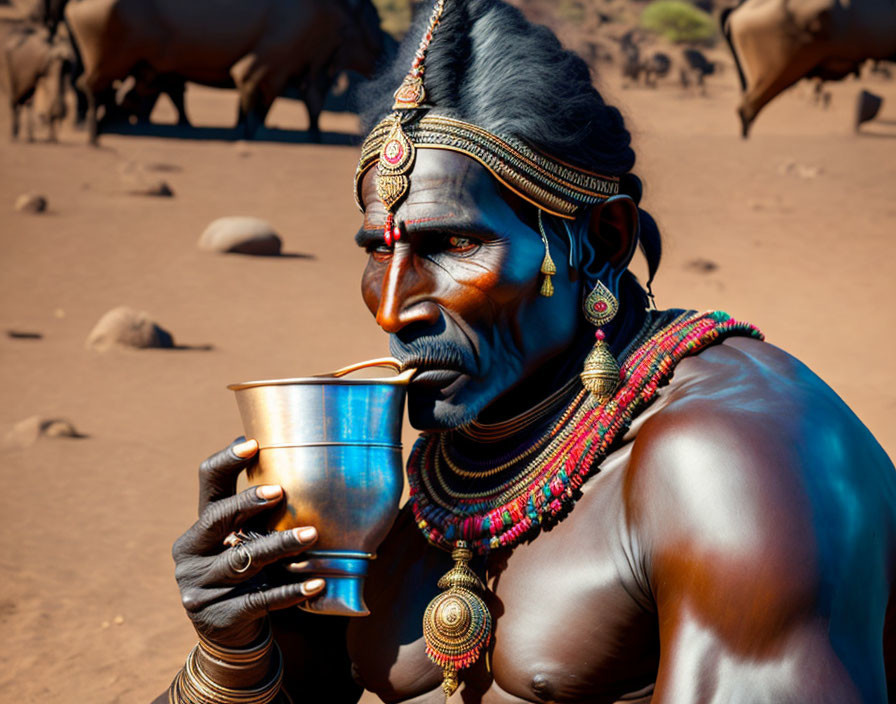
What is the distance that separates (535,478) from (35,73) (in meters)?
19.3

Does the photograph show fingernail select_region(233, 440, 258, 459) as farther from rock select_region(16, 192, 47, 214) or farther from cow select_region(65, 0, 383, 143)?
cow select_region(65, 0, 383, 143)

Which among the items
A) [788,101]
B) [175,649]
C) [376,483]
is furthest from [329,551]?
[788,101]

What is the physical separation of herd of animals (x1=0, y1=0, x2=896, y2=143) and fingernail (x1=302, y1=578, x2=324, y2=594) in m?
18.4

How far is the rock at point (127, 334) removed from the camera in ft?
30.4

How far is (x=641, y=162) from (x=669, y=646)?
4.36ft

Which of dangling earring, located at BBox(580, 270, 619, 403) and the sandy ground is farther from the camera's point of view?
the sandy ground

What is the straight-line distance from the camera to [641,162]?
276 cm

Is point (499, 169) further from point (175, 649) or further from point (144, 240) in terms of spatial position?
point (144, 240)

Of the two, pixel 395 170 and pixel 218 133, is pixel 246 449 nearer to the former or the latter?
pixel 395 170

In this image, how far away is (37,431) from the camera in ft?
24.0

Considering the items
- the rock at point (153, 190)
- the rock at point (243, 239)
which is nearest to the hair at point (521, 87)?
the rock at point (243, 239)

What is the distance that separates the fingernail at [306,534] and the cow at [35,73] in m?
18.6

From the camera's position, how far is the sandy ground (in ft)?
17.1

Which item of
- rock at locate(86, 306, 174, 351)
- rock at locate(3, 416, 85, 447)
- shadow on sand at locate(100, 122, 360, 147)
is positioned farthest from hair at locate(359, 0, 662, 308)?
shadow on sand at locate(100, 122, 360, 147)
